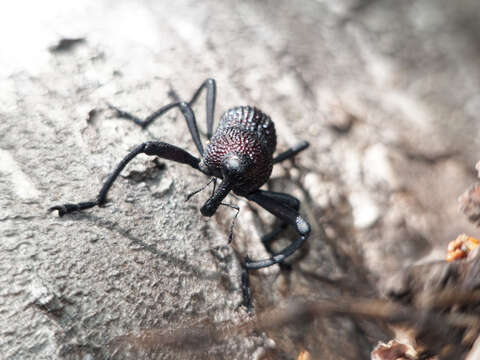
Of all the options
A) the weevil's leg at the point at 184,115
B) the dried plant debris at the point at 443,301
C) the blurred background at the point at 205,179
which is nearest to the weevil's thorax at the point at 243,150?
the weevil's leg at the point at 184,115

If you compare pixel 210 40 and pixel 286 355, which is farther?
pixel 210 40

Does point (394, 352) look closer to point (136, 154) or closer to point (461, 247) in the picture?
point (461, 247)

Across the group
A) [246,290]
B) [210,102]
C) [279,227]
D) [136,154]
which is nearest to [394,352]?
[246,290]

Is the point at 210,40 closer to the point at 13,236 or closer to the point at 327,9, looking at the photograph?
the point at 327,9

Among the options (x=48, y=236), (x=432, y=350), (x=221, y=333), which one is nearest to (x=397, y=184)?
(x=432, y=350)

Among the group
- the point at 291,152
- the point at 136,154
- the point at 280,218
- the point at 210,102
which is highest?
the point at 210,102

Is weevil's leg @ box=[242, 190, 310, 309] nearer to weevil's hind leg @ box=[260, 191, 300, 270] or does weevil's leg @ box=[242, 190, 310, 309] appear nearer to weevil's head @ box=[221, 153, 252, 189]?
weevil's hind leg @ box=[260, 191, 300, 270]
